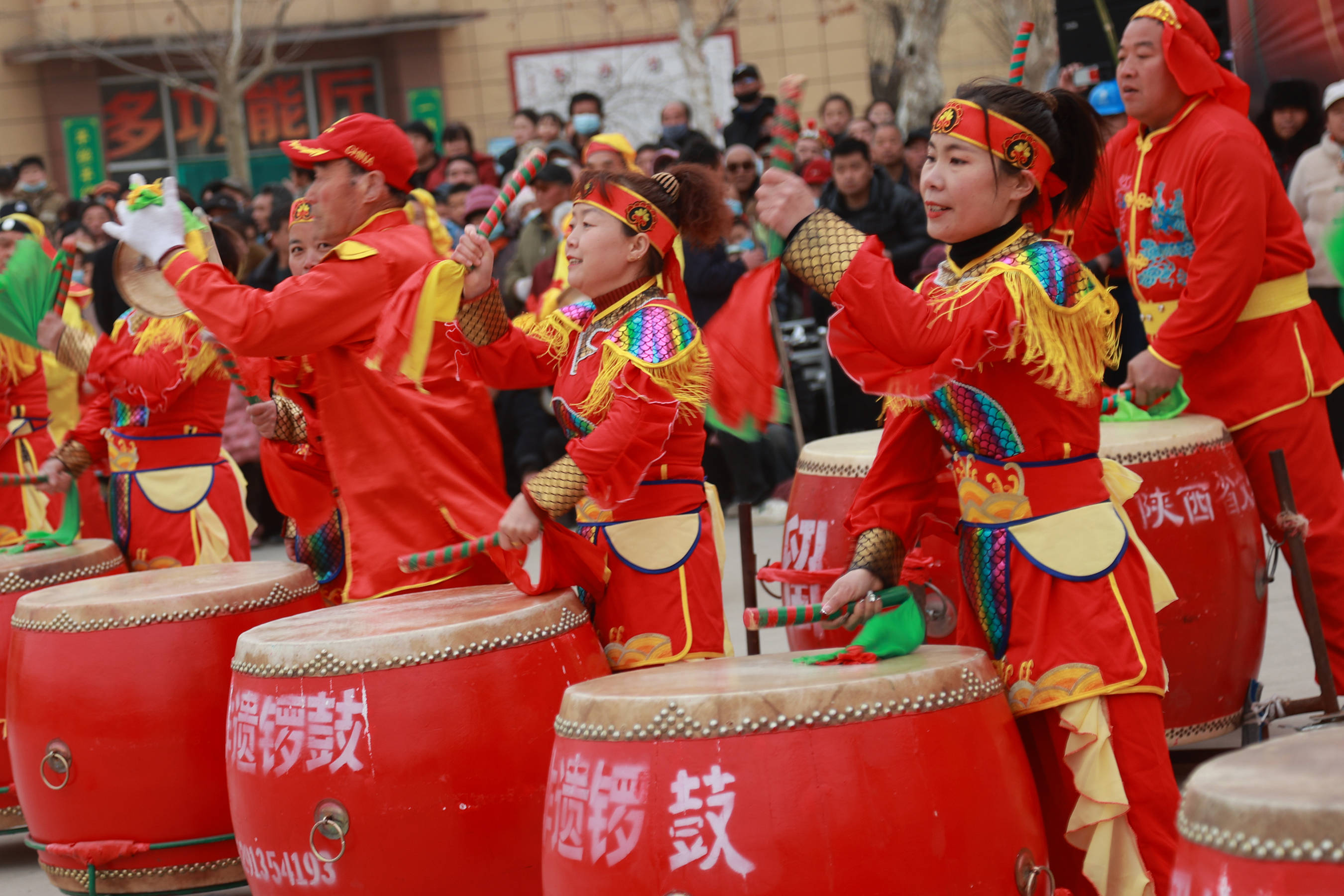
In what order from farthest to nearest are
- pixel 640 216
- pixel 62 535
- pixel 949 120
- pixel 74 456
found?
pixel 74 456 → pixel 62 535 → pixel 640 216 → pixel 949 120

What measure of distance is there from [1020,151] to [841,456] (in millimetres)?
1165

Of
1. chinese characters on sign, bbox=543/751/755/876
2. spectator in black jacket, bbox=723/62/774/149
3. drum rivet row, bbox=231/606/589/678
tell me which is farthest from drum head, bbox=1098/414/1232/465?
spectator in black jacket, bbox=723/62/774/149

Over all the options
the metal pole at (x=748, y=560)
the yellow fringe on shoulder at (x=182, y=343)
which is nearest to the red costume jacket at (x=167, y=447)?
the yellow fringe on shoulder at (x=182, y=343)

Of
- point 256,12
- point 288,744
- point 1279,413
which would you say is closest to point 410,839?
point 288,744

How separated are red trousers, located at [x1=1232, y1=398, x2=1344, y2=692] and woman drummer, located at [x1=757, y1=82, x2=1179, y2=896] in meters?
1.24

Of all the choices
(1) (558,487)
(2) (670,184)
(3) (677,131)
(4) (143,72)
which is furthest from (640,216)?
(4) (143,72)

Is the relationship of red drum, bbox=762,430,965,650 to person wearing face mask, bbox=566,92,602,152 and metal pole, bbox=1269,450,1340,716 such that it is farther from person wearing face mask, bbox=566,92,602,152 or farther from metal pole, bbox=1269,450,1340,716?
person wearing face mask, bbox=566,92,602,152

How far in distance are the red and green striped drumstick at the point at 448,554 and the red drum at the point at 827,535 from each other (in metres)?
0.75

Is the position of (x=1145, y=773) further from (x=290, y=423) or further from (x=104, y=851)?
(x=290, y=423)

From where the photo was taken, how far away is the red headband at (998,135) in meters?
2.37

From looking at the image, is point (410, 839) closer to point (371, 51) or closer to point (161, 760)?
point (161, 760)

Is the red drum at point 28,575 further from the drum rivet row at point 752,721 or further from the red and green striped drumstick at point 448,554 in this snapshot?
the drum rivet row at point 752,721

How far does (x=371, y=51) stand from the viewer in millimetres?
18000

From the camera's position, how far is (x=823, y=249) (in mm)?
2180
